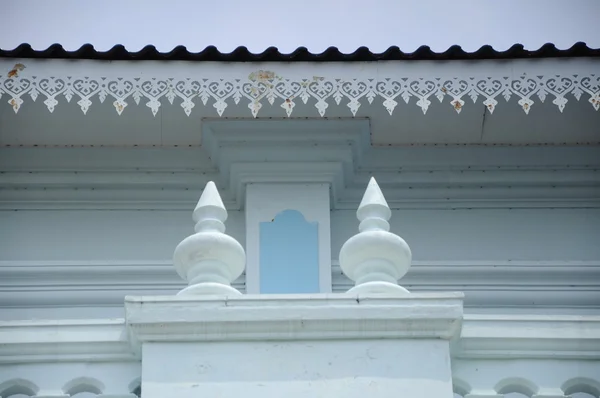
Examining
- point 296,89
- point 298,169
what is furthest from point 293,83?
point 298,169

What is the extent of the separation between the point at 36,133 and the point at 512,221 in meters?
2.77

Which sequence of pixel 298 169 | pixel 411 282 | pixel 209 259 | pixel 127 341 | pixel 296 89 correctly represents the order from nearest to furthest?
pixel 127 341, pixel 209 259, pixel 296 89, pixel 411 282, pixel 298 169

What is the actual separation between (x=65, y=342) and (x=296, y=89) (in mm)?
2441

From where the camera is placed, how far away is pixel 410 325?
4.52 m

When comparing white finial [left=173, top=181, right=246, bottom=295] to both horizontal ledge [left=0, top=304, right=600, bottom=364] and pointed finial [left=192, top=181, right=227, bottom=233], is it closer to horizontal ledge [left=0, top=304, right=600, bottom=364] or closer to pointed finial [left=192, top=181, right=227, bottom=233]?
pointed finial [left=192, top=181, right=227, bottom=233]

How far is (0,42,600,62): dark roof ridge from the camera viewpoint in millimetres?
6754

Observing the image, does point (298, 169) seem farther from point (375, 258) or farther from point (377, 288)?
point (377, 288)

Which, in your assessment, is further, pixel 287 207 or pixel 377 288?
pixel 287 207

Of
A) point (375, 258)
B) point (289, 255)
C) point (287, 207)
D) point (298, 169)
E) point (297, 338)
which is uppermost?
point (298, 169)

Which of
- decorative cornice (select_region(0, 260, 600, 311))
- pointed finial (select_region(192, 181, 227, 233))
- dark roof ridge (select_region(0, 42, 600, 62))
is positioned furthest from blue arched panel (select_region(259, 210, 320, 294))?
pointed finial (select_region(192, 181, 227, 233))

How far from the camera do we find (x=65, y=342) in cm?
473

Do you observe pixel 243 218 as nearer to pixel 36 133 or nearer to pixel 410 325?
pixel 36 133

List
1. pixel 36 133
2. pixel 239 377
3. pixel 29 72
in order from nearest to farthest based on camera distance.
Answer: pixel 239 377
pixel 29 72
pixel 36 133

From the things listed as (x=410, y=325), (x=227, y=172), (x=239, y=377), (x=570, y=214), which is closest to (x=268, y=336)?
(x=239, y=377)
